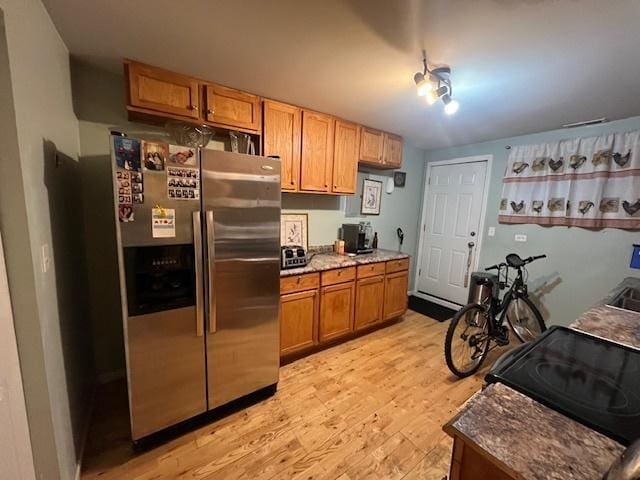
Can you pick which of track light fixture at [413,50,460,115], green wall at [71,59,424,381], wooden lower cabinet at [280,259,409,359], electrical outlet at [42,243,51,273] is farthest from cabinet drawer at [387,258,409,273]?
electrical outlet at [42,243,51,273]

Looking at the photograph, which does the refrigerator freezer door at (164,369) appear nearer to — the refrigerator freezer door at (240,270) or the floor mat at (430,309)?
the refrigerator freezer door at (240,270)

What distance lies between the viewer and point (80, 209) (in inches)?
73.4

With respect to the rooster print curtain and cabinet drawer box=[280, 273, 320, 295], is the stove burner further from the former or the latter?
the rooster print curtain

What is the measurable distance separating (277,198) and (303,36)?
37.6 inches

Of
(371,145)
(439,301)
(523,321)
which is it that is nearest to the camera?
(523,321)

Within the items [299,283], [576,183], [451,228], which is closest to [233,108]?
[299,283]

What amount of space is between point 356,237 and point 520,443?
251cm

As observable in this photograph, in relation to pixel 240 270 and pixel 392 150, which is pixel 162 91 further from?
pixel 392 150

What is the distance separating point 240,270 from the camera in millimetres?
1753

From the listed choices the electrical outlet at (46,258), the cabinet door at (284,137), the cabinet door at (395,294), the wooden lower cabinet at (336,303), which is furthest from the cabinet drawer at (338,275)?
the electrical outlet at (46,258)

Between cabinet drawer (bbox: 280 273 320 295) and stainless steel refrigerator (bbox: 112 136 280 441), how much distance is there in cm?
30

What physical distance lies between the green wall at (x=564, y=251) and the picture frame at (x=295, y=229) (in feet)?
7.86

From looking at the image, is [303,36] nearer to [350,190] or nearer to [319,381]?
[350,190]

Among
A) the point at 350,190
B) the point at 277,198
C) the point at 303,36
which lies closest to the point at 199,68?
the point at 303,36
